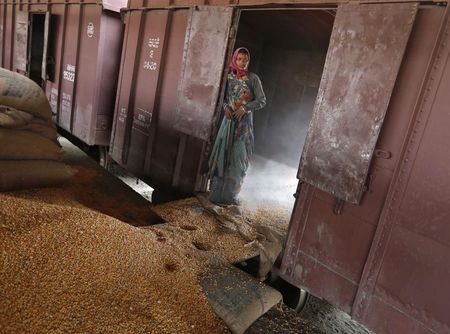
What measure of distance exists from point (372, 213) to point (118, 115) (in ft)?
13.9

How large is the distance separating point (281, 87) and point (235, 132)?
10.4ft

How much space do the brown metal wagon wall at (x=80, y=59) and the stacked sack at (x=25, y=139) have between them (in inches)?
88.5

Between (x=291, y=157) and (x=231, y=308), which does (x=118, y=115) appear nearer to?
(x=291, y=157)

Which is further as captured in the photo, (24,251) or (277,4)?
(277,4)

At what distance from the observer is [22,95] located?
350 centimetres

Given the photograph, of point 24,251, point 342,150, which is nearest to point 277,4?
Result: point 342,150

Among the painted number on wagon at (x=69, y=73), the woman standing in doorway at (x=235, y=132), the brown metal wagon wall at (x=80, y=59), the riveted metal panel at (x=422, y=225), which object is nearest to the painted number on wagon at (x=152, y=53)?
the brown metal wagon wall at (x=80, y=59)

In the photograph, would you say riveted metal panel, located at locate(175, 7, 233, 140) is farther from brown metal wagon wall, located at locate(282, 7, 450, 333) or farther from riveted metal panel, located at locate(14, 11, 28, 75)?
riveted metal panel, located at locate(14, 11, 28, 75)

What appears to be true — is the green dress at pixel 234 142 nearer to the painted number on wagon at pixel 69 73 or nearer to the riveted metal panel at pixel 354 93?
the riveted metal panel at pixel 354 93

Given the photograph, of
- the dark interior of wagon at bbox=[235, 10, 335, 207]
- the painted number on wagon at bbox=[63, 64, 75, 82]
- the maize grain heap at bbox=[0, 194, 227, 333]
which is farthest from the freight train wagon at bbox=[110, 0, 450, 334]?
the painted number on wagon at bbox=[63, 64, 75, 82]

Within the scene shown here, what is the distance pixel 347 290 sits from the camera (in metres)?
2.82

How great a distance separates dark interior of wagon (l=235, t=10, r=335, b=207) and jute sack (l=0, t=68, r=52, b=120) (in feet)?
9.50

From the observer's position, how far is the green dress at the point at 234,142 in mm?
3914

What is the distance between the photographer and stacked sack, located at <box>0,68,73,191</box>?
329cm
